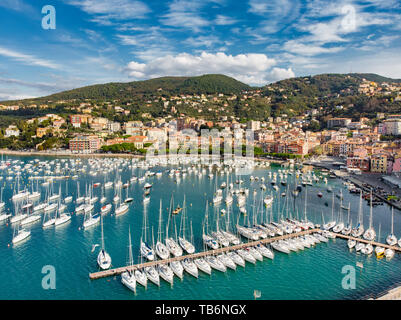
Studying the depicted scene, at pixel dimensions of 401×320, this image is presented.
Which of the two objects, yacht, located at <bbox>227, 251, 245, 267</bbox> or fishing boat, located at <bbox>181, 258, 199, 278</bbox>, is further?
A: yacht, located at <bbox>227, 251, 245, 267</bbox>

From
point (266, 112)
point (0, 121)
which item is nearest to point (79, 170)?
point (0, 121)

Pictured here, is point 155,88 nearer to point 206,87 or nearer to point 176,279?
point 206,87

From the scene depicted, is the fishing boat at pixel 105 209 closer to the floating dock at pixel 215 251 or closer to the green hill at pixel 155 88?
the floating dock at pixel 215 251

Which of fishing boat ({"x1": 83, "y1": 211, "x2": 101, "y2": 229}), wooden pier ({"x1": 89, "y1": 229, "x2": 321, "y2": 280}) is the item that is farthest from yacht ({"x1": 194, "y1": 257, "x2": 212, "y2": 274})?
fishing boat ({"x1": 83, "y1": 211, "x2": 101, "y2": 229})

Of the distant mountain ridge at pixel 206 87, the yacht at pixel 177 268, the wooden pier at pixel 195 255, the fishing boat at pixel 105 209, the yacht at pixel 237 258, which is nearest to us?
the wooden pier at pixel 195 255

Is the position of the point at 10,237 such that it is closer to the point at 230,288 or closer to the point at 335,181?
the point at 230,288

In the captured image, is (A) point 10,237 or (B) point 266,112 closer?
(A) point 10,237

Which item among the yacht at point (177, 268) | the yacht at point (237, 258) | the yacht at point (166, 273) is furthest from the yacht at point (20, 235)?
the yacht at point (237, 258)

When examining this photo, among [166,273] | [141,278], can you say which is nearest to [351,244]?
[166,273]

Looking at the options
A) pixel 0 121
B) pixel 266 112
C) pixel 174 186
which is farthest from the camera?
pixel 266 112

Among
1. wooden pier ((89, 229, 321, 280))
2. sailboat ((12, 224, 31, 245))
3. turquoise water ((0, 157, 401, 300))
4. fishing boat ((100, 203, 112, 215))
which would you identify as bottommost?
turquoise water ((0, 157, 401, 300))

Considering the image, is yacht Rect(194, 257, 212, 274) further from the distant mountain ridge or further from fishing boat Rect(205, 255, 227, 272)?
the distant mountain ridge
